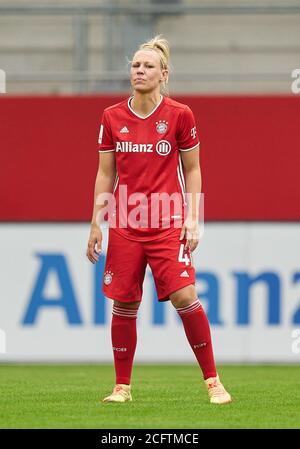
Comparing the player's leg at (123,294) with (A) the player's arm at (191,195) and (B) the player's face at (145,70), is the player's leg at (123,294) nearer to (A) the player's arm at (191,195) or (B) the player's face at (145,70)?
(A) the player's arm at (191,195)

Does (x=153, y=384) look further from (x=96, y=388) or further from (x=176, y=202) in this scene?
(x=176, y=202)

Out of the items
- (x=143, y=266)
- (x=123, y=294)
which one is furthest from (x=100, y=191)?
(x=123, y=294)

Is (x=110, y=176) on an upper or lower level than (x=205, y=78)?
lower

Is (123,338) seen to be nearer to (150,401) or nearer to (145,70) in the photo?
(150,401)

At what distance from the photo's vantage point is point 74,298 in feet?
37.7

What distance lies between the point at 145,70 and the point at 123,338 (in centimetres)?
150

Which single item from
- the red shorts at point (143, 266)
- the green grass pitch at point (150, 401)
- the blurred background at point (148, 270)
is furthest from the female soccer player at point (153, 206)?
the blurred background at point (148, 270)

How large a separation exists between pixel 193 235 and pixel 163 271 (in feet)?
0.85

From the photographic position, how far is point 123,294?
7027 millimetres

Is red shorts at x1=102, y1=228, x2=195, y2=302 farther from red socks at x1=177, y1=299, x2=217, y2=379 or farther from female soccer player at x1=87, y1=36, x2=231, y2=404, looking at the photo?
red socks at x1=177, y1=299, x2=217, y2=379

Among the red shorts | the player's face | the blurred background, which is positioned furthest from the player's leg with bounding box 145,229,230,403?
the blurred background

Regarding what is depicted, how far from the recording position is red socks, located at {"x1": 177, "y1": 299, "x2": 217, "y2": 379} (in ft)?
23.0
